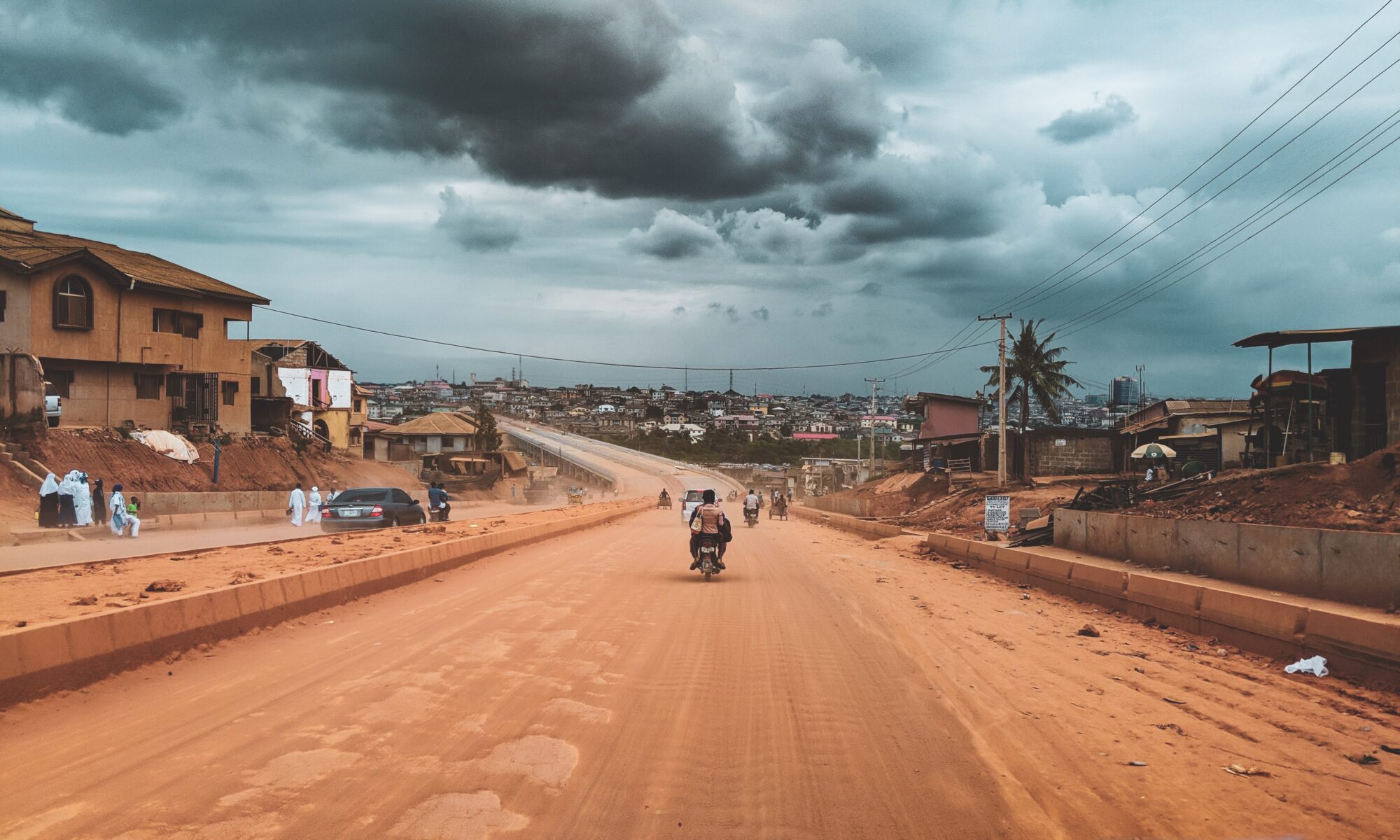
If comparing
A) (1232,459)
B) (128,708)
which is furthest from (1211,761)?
(1232,459)

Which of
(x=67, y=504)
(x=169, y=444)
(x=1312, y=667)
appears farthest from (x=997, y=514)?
(x=169, y=444)

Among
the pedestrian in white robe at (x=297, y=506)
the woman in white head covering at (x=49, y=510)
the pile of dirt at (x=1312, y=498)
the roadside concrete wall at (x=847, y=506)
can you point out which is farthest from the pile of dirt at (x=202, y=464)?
the pile of dirt at (x=1312, y=498)

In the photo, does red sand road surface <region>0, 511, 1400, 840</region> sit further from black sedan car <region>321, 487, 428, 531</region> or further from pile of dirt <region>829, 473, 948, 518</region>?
pile of dirt <region>829, 473, 948, 518</region>

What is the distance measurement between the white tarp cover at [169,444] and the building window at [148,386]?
1637mm

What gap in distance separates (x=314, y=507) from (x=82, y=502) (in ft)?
27.3

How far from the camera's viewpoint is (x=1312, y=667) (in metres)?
8.92

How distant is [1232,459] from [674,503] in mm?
45392

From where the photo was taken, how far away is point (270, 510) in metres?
38.8

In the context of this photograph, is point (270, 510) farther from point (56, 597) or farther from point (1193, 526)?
point (1193, 526)

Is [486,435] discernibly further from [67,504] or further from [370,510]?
[67,504]

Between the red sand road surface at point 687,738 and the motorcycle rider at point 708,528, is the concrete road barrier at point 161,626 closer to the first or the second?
the red sand road surface at point 687,738

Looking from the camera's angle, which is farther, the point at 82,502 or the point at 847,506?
the point at 847,506

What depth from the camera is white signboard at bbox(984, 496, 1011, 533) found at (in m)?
24.2

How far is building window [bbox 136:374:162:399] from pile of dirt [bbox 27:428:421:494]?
10.4 feet
